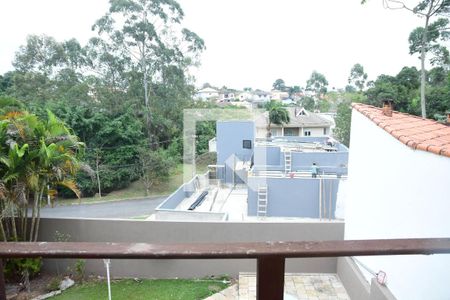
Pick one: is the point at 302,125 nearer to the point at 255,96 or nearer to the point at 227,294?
the point at 255,96

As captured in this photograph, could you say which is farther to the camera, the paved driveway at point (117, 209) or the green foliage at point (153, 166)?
the green foliage at point (153, 166)

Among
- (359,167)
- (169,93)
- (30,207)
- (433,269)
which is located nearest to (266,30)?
(169,93)

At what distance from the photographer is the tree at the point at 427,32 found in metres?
5.66

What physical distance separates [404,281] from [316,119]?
10.6m

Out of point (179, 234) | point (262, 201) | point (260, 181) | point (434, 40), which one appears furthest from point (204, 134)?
point (434, 40)

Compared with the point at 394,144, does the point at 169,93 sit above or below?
above

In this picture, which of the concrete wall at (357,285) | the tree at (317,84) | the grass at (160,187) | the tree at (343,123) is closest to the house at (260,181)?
the grass at (160,187)

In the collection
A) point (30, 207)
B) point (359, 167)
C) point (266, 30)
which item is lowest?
point (30, 207)

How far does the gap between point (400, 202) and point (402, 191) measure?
0.09 m

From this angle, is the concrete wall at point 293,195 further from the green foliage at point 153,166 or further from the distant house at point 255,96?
the distant house at point 255,96

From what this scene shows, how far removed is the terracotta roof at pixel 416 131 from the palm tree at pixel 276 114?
26.6 ft

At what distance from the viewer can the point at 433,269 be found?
1.71 metres

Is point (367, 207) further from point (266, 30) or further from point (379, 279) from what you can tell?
point (266, 30)

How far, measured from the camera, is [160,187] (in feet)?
30.0
